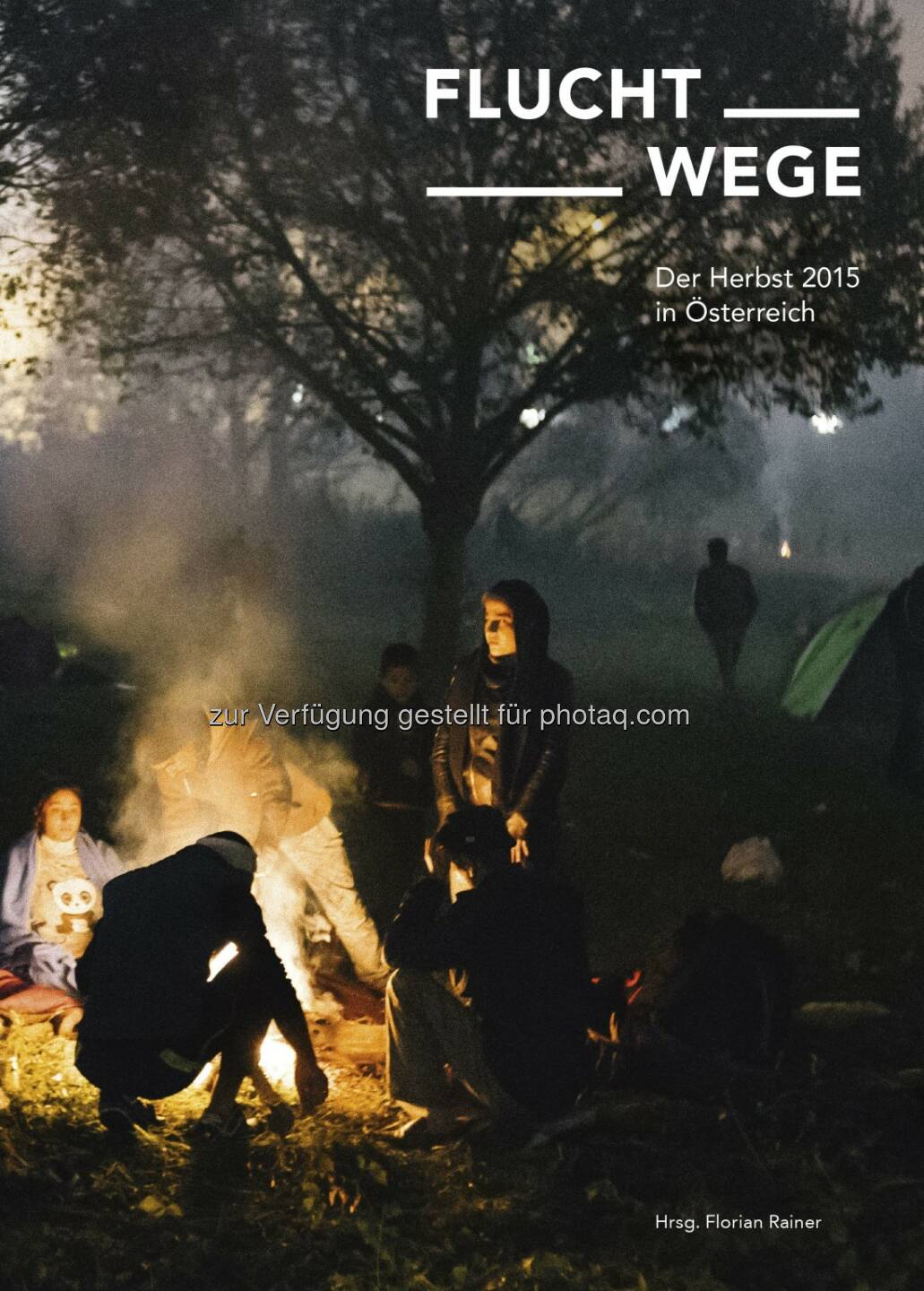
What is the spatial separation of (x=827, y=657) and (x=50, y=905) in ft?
26.9

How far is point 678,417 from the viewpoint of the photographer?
10375mm

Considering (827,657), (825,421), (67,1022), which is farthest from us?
(827,657)

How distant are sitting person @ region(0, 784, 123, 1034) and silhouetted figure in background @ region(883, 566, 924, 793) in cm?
632

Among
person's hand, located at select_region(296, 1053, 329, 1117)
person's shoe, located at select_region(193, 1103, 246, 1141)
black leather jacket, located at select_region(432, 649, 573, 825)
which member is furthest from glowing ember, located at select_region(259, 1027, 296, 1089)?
black leather jacket, located at select_region(432, 649, 573, 825)

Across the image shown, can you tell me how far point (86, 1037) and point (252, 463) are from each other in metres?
9.75

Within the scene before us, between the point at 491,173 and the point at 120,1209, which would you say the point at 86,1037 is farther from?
the point at 491,173

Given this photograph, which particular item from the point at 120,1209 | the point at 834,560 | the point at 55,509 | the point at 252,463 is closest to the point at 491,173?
the point at 252,463

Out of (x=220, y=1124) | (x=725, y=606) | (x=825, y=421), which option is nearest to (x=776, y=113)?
(x=825, y=421)

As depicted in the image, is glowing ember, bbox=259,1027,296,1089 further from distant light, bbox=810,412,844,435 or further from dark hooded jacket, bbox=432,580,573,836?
distant light, bbox=810,412,844,435

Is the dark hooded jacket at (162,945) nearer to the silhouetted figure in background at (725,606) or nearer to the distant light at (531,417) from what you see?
the distant light at (531,417)

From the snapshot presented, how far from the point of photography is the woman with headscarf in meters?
7.07

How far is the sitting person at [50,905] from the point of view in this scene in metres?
7.11

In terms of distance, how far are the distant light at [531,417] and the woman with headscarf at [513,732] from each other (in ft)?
10.4

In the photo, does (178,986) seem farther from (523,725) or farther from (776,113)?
(776,113)
